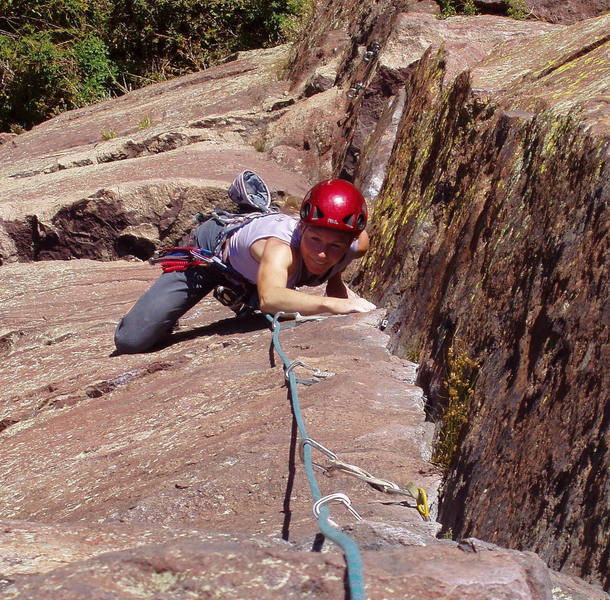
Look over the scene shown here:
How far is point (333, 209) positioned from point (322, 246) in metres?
0.21

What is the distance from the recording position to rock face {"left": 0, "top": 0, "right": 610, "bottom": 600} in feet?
6.24

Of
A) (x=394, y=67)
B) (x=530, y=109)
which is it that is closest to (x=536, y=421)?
(x=530, y=109)

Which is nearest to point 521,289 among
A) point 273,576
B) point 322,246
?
point 322,246

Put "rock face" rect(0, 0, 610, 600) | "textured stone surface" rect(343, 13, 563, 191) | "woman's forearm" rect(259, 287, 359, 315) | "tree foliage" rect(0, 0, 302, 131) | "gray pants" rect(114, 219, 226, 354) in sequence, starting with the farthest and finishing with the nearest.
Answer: "tree foliage" rect(0, 0, 302, 131)
"textured stone surface" rect(343, 13, 563, 191)
"gray pants" rect(114, 219, 226, 354)
"woman's forearm" rect(259, 287, 359, 315)
"rock face" rect(0, 0, 610, 600)

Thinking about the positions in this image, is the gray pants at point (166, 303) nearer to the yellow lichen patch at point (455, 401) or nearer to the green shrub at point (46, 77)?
the yellow lichen patch at point (455, 401)

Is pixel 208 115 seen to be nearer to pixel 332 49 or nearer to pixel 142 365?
pixel 332 49

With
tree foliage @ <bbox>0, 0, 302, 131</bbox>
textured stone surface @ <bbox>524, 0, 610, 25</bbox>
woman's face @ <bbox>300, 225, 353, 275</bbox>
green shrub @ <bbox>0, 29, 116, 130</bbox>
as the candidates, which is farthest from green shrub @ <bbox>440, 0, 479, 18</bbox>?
green shrub @ <bbox>0, 29, 116, 130</bbox>

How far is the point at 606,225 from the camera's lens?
2.83 m

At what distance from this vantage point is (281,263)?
4.62 metres

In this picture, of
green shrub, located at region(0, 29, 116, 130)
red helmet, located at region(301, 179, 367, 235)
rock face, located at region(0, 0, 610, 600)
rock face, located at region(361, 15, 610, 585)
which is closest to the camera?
rock face, located at region(0, 0, 610, 600)

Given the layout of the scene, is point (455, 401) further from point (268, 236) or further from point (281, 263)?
point (268, 236)

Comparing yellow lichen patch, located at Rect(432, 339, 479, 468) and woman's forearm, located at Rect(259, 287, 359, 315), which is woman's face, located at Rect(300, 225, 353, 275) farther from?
yellow lichen patch, located at Rect(432, 339, 479, 468)

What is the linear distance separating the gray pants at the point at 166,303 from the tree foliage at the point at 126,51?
13.0m

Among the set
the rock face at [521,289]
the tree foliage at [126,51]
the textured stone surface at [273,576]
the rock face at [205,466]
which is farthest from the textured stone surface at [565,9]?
the tree foliage at [126,51]
